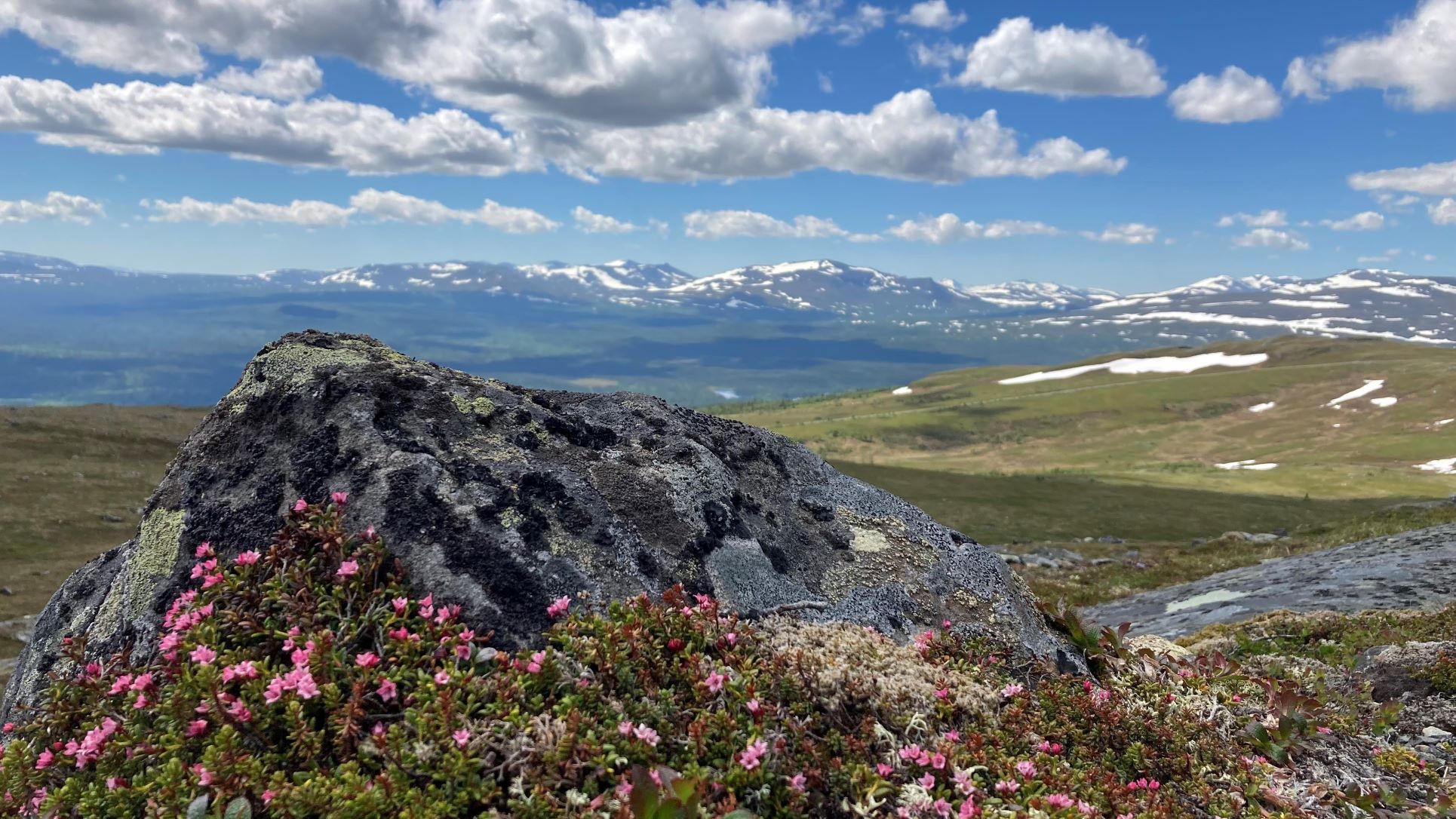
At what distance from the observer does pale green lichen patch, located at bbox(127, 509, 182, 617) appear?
6.05 metres

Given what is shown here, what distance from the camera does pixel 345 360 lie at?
7695 millimetres

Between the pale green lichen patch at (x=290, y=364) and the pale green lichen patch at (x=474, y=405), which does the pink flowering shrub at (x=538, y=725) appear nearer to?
the pale green lichen patch at (x=474, y=405)

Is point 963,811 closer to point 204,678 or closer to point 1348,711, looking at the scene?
point 204,678

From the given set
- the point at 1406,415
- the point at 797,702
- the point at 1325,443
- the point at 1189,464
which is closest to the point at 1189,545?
the point at 797,702

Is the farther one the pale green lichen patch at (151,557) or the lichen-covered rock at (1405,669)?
the lichen-covered rock at (1405,669)

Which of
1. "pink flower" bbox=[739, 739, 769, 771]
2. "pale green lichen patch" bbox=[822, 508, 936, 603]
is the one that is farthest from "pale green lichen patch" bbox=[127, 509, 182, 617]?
"pale green lichen patch" bbox=[822, 508, 936, 603]

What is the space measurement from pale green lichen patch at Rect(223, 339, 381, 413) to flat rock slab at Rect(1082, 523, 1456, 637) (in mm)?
15274

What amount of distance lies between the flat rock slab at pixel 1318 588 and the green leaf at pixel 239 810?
16.3 m

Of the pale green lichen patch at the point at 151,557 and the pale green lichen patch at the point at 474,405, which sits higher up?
the pale green lichen patch at the point at 474,405

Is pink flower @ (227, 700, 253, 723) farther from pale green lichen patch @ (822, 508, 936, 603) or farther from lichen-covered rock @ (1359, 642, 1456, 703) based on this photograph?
lichen-covered rock @ (1359, 642, 1456, 703)

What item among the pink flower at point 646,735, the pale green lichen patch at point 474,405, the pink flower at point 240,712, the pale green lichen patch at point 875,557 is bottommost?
the pale green lichen patch at point 875,557

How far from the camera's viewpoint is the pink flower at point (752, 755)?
4.27m

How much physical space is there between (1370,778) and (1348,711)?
1.95m

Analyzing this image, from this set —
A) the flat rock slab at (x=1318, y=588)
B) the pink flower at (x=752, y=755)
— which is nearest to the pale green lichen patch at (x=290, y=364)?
the pink flower at (x=752, y=755)
